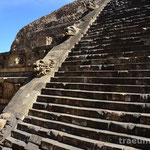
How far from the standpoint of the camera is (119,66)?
211 inches

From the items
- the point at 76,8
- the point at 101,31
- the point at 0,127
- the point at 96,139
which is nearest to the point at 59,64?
the point at 101,31

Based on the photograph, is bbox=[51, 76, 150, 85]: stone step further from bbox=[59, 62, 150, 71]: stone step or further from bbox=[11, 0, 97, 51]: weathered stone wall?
bbox=[11, 0, 97, 51]: weathered stone wall

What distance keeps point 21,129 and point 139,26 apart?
5.14 metres

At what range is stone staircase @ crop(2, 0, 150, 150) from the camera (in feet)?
12.2

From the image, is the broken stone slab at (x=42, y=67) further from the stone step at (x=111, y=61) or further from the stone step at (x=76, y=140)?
the stone step at (x=76, y=140)

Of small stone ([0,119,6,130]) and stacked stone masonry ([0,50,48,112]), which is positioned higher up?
stacked stone masonry ([0,50,48,112])

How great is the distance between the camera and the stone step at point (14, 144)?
4568mm

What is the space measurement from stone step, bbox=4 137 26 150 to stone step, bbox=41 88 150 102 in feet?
5.36

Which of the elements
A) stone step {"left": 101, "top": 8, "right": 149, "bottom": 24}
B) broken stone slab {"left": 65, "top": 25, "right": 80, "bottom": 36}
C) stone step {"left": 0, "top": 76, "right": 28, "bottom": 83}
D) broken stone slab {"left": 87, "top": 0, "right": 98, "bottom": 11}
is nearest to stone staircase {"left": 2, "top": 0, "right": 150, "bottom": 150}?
stone step {"left": 101, "top": 8, "right": 149, "bottom": 24}

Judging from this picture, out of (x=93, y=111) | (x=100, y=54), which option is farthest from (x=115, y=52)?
(x=93, y=111)

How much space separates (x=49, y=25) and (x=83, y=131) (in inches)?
842

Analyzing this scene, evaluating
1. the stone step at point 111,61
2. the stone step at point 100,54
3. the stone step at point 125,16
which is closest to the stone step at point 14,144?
the stone step at point 111,61

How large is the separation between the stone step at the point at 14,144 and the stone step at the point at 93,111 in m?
0.97

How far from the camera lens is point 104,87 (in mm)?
4898
